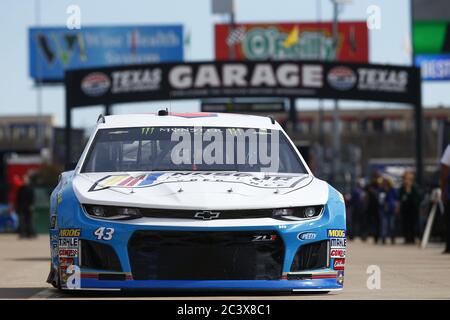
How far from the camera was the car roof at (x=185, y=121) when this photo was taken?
1098 centimetres

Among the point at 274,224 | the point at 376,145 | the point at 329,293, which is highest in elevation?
the point at 274,224

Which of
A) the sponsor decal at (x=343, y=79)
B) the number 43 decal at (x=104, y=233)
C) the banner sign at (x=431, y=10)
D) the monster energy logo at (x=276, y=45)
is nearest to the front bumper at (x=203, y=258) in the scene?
the number 43 decal at (x=104, y=233)

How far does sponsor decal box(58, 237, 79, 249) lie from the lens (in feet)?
30.9

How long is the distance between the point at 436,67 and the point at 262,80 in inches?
608

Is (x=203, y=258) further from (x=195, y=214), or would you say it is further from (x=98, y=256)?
(x=98, y=256)

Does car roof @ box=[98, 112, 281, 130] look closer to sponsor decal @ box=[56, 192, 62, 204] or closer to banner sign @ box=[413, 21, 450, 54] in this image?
sponsor decal @ box=[56, 192, 62, 204]

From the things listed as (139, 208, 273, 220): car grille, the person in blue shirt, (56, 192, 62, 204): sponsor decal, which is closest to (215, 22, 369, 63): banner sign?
the person in blue shirt

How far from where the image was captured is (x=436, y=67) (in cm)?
4944

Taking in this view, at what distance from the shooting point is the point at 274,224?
922 cm

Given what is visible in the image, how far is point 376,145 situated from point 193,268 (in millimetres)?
86271

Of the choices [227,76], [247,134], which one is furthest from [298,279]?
[227,76]

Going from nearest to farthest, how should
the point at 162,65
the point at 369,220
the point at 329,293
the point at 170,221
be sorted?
1. the point at 170,221
2. the point at 329,293
3. the point at 369,220
4. the point at 162,65

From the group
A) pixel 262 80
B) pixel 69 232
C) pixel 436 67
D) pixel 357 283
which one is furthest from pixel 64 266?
pixel 436 67
